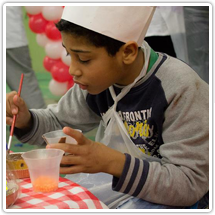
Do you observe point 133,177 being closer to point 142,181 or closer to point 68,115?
point 142,181

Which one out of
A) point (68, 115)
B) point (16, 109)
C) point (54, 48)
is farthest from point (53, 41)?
point (16, 109)

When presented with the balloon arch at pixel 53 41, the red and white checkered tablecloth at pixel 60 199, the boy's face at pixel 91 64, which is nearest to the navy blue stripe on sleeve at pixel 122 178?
the red and white checkered tablecloth at pixel 60 199

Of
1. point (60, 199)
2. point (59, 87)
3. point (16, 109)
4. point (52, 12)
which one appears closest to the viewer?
point (60, 199)

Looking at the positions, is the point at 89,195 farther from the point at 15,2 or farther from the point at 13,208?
the point at 15,2

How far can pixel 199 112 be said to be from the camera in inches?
45.3

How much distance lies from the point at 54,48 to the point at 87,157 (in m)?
2.79

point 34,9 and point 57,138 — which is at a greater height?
point 34,9

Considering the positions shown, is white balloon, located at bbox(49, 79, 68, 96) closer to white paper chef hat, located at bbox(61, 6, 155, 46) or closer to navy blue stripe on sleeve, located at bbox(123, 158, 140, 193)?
white paper chef hat, located at bbox(61, 6, 155, 46)

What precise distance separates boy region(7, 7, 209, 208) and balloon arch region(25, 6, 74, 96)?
2.26 metres

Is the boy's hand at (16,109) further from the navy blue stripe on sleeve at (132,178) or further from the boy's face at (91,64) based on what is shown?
the navy blue stripe on sleeve at (132,178)

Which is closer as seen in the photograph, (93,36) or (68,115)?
(93,36)

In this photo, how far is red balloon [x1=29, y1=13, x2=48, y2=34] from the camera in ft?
11.9

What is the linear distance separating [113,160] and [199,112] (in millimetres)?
328

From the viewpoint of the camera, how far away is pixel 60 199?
0.91 meters
